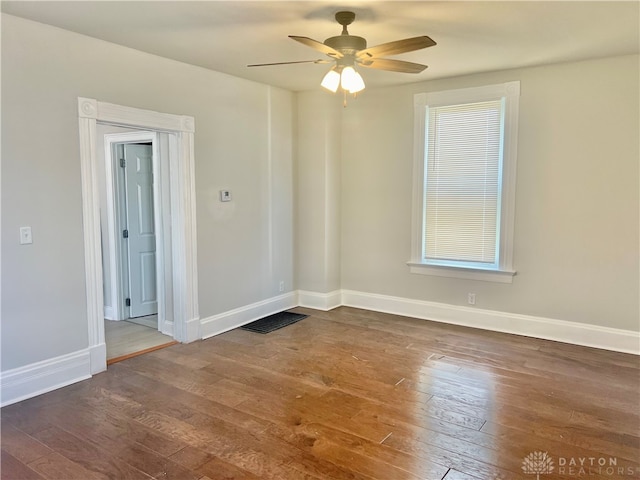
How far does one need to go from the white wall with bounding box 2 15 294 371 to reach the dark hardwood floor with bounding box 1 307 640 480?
53 centimetres

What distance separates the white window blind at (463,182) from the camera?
455cm

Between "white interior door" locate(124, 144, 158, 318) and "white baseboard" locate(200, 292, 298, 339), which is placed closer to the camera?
"white baseboard" locate(200, 292, 298, 339)

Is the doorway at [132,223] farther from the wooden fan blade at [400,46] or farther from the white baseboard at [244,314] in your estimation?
the wooden fan blade at [400,46]

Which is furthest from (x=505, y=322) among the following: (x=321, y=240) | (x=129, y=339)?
(x=129, y=339)

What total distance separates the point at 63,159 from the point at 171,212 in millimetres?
1171

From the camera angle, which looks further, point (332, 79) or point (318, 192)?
point (318, 192)

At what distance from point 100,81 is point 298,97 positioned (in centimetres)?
247

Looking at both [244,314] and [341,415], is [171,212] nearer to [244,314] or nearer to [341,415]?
[244,314]

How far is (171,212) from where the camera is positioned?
14.1ft

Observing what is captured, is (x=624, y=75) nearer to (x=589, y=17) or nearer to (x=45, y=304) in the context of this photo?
(x=589, y=17)

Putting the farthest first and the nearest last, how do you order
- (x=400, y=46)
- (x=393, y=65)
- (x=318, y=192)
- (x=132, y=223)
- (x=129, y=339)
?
Answer: (x=318, y=192) → (x=132, y=223) → (x=129, y=339) → (x=393, y=65) → (x=400, y=46)

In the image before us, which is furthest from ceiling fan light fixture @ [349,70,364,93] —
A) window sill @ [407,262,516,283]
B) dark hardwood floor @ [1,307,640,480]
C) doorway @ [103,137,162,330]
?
doorway @ [103,137,162,330]

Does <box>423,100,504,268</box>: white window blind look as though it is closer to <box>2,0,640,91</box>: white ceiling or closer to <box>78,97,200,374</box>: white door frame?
<box>2,0,640,91</box>: white ceiling

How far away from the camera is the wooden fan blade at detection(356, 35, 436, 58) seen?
2.52m
